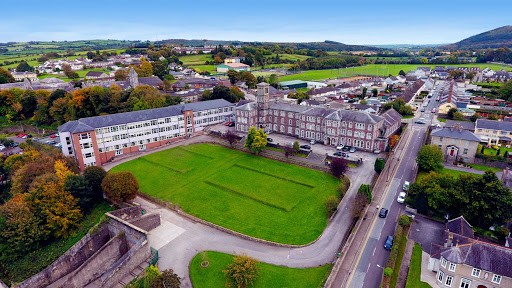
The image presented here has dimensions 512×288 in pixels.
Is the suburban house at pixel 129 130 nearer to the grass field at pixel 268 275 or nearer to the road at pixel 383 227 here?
the grass field at pixel 268 275

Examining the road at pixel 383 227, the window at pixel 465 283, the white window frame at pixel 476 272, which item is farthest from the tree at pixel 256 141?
the white window frame at pixel 476 272

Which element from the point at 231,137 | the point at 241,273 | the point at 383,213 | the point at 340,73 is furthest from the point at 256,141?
the point at 340,73

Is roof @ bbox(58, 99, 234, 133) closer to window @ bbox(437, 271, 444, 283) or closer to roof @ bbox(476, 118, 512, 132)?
window @ bbox(437, 271, 444, 283)

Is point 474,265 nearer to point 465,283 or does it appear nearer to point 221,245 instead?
point 465,283

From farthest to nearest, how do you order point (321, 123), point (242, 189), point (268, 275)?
point (321, 123) → point (242, 189) → point (268, 275)

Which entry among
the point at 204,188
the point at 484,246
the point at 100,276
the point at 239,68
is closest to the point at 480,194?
the point at 484,246
